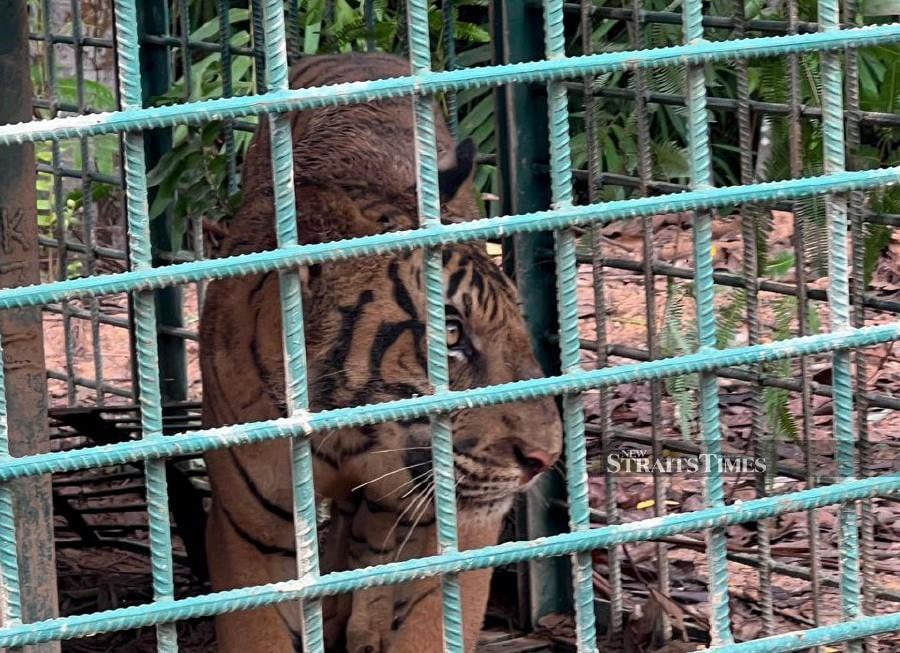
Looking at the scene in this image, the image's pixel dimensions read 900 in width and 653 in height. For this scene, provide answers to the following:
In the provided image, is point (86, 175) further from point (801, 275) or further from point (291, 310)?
point (291, 310)

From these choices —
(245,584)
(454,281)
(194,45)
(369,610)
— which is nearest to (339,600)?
(369,610)

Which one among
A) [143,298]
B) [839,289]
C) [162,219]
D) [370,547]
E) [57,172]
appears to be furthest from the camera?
[57,172]

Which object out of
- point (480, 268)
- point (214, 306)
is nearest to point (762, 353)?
point (480, 268)

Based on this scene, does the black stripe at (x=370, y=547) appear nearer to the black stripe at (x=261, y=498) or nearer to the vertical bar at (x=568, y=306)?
the black stripe at (x=261, y=498)

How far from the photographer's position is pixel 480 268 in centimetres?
321

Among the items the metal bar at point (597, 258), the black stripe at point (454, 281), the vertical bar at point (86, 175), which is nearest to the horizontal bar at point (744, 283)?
the metal bar at point (597, 258)

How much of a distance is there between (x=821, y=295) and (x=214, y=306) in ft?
4.35

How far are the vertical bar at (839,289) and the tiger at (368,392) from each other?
95cm

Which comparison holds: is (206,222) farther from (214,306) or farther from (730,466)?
(730,466)

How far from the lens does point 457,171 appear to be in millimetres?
3314

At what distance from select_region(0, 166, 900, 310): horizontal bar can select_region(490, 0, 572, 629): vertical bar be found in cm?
171

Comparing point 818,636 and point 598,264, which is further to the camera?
point 598,264

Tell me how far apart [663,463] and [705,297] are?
161cm

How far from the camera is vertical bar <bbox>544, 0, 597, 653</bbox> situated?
1920mm
